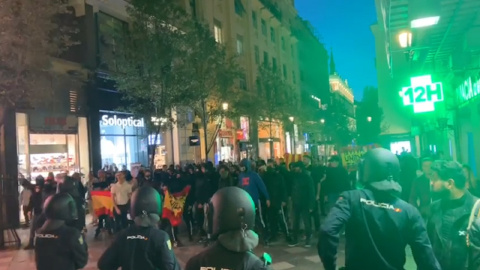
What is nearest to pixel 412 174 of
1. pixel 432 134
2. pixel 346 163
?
pixel 346 163

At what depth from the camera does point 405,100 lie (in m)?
16.2

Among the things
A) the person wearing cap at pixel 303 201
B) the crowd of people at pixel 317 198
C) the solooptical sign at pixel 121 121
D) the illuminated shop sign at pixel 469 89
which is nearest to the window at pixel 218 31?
the solooptical sign at pixel 121 121

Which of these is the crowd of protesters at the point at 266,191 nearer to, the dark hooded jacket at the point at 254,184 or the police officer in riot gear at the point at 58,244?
the dark hooded jacket at the point at 254,184

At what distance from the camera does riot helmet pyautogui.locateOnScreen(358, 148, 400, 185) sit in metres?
3.47

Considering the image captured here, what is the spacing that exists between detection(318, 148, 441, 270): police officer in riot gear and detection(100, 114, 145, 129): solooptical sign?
18052 mm

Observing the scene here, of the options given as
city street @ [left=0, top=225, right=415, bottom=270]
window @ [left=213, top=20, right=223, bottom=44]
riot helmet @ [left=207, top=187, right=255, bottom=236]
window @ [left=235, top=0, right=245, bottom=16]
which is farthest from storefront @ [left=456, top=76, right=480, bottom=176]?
window @ [left=235, top=0, right=245, bottom=16]

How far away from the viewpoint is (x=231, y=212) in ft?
8.54

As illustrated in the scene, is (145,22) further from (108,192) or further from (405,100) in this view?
(405,100)

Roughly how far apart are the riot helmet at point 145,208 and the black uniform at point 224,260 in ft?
4.84

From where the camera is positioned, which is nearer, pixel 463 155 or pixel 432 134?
pixel 463 155

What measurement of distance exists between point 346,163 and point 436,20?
24.4 ft

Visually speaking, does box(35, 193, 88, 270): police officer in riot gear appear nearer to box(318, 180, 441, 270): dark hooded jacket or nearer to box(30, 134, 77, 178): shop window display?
box(318, 180, 441, 270): dark hooded jacket

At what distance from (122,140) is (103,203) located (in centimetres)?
908

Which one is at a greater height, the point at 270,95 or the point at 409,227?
the point at 270,95
